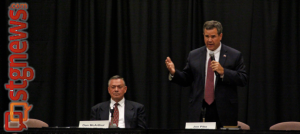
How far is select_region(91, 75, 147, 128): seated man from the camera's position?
3.63 meters

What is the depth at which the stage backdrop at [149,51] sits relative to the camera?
4.40 m

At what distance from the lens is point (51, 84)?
4.77 metres

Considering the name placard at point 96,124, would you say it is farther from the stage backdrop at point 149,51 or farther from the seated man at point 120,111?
the stage backdrop at point 149,51

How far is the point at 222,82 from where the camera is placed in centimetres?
272

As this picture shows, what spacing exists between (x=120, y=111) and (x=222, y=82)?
138 centimetres

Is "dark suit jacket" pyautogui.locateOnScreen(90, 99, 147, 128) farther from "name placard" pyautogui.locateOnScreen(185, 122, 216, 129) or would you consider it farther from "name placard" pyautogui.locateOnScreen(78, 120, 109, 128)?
"name placard" pyautogui.locateOnScreen(185, 122, 216, 129)

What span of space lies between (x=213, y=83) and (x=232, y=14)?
1.98 m

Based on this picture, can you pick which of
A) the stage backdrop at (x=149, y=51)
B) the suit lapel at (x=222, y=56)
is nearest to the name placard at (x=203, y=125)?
the suit lapel at (x=222, y=56)

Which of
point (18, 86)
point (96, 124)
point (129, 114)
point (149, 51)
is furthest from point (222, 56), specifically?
point (149, 51)

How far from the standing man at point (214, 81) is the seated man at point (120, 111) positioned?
0.95m

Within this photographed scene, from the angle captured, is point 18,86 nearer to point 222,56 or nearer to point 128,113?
point 222,56

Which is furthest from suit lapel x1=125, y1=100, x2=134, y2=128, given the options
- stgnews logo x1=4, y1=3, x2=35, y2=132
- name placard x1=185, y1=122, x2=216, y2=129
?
stgnews logo x1=4, y1=3, x2=35, y2=132

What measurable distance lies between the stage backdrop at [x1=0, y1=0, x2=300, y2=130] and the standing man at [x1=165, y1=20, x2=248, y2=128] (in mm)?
1659

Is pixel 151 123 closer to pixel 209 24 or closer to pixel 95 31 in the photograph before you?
pixel 95 31
